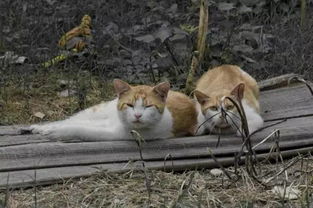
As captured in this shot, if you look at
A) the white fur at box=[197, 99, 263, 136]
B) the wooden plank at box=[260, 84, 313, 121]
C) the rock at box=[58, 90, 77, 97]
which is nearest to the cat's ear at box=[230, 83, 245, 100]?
the white fur at box=[197, 99, 263, 136]

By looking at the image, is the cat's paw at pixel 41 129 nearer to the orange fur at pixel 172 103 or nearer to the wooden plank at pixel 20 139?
the wooden plank at pixel 20 139

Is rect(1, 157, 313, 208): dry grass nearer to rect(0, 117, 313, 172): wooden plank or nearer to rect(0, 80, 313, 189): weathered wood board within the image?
rect(0, 80, 313, 189): weathered wood board

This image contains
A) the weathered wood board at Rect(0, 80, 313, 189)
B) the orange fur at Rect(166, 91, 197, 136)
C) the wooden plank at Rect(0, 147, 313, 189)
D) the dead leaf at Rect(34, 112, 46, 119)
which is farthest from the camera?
the dead leaf at Rect(34, 112, 46, 119)

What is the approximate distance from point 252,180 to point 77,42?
3.08m

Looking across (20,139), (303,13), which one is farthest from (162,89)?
(303,13)

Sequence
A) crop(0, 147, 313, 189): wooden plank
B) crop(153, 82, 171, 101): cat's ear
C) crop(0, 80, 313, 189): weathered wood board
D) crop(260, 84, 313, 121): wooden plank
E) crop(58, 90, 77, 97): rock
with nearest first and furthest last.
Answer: crop(0, 147, 313, 189): wooden plank → crop(0, 80, 313, 189): weathered wood board → crop(153, 82, 171, 101): cat's ear → crop(260, 84, 313, 121): wooden plank → crop(58, 90, 77, 97): rock

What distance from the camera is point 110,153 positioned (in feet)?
13.9

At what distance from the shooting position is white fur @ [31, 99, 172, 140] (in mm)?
4273

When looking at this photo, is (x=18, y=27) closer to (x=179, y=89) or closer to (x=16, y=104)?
(x=16, y=104)

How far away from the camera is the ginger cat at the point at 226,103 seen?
14.6 feet

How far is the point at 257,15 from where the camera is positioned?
24.6ft

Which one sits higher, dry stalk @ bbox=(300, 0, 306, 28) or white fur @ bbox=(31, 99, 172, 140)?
dry stalk @ bbox=(300, 0, 306, 28)

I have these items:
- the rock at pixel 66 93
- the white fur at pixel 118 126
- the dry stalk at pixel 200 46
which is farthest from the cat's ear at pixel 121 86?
the rock at pixel 66 93

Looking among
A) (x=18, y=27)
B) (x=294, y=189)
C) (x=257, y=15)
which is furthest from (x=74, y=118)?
(x=257, y=15)
